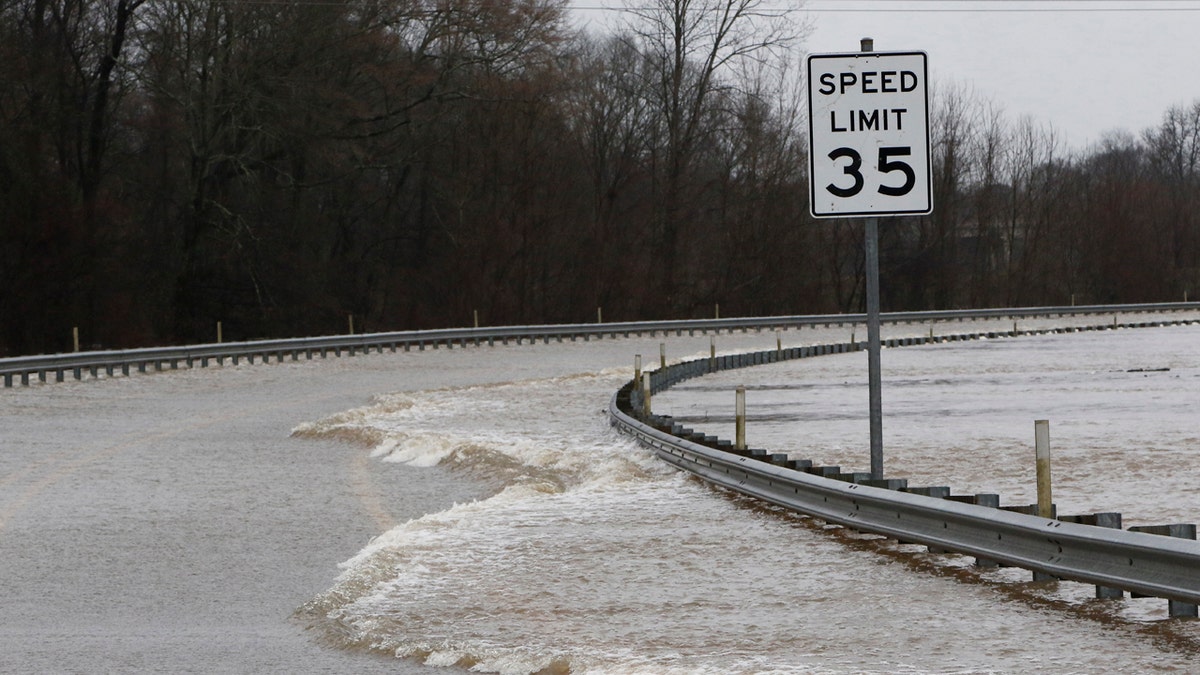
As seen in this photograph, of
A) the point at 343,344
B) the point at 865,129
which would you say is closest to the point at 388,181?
the point at 343,344

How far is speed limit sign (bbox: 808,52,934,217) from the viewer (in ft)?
38.7

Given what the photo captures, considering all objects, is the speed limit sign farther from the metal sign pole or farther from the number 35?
the metal sign pole

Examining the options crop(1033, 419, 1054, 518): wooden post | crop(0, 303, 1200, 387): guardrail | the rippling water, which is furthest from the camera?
crop(0, 303, 1200, 387): guardrail

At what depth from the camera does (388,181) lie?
6781 centimetres

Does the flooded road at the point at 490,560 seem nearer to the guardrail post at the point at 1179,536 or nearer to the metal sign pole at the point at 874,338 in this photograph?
the guardrail post at the point at 1179,536

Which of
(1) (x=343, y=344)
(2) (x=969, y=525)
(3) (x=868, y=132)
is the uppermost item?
(3) (x=868, y=132)

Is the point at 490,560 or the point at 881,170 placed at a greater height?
the point at 881,170

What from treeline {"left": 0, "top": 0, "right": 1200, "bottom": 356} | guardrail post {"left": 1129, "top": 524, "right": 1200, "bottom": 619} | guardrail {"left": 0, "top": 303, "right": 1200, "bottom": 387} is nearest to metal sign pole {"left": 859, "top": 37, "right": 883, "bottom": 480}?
guardrail post {"left": 1129, "top": 524, "right": 1200, "bottom": 619}

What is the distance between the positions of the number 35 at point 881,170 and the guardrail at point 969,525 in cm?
201

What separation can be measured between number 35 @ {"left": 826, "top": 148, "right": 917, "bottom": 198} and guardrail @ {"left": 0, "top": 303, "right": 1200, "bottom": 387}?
22927 mm

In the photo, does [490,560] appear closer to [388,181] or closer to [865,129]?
[865,129]

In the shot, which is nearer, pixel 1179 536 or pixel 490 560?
pixel 1179 536

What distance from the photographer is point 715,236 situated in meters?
80.9

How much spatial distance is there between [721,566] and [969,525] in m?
1.54
